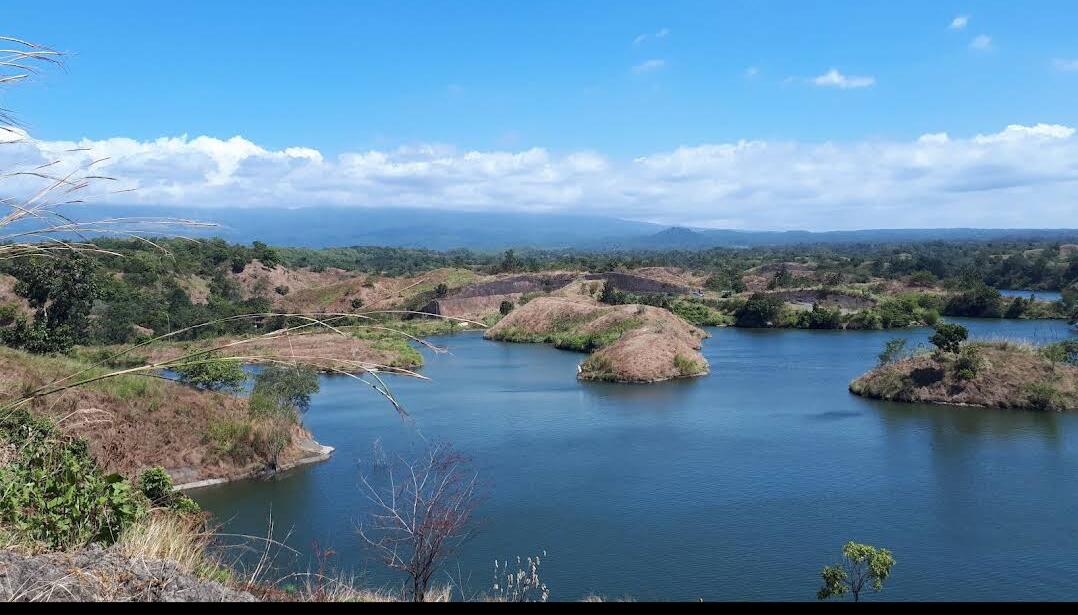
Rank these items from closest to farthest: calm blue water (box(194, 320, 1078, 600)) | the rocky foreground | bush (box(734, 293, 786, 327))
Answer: the rocky foreground, calm blue water (box(194, 320, 1078, 600)), bush (box(734, 293, 786, 327))

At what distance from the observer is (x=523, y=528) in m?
15.5

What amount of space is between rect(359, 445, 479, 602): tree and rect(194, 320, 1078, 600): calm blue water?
555 millimetres

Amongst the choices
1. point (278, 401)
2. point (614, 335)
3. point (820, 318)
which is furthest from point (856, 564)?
point (820, 318)

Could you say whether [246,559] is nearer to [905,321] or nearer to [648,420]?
[648,420]

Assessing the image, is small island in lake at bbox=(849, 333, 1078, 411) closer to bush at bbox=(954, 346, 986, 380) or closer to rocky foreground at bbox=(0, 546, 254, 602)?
bush at bbox=(954, 346, 986, 380)

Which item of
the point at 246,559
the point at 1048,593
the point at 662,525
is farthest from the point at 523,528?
the point at 1048,593

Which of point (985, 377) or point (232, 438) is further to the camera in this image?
point (985, 377)

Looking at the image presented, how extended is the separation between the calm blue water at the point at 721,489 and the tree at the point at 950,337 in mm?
3098

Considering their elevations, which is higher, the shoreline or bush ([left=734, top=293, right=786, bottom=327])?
bush ([left=734, top=293, right=786, bottom=327])

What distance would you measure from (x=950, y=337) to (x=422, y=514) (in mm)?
23975

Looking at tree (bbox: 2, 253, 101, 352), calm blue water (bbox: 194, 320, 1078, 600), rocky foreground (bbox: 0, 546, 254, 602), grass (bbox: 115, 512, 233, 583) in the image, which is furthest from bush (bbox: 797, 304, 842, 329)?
rocky foreground (bbox: 0, 546, 254, 602)

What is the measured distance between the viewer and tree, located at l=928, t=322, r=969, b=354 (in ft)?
92.3

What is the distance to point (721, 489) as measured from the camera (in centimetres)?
1803

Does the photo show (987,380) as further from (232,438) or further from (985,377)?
(232,438)
